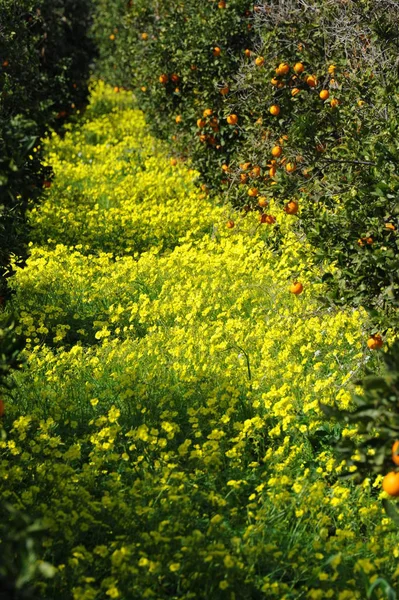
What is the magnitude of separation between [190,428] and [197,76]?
551cm

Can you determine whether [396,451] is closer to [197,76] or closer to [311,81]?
[311,81]

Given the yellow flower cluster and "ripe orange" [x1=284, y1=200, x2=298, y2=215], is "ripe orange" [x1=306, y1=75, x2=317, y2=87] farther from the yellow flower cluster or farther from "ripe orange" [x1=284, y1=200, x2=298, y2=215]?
"ripe orange" [x1=284, y1=200, x2=298, y2=215]

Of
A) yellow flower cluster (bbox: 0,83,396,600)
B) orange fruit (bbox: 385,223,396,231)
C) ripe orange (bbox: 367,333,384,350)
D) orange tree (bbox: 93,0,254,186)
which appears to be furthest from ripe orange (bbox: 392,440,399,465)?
orange tree (bbox: 93,0,254,186)

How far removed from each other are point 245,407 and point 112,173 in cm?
638

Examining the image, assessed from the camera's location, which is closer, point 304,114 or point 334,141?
point 304,114

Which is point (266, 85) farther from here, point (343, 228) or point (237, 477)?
point (237, 477)

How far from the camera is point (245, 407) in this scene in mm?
5008

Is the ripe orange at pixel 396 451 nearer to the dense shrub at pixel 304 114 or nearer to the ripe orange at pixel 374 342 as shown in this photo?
the dense shrub at pixel 304 114

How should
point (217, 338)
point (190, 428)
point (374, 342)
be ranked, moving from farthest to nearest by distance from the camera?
point (217, 338) → point (374, 342) → point (190, 428)

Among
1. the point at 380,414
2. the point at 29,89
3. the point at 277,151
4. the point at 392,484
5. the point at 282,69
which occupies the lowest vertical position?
the point at 392,484

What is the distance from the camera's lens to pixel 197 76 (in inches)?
374

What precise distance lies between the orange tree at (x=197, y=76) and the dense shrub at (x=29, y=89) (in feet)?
4.22

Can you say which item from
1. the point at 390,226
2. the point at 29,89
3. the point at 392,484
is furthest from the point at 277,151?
the point at 29,89

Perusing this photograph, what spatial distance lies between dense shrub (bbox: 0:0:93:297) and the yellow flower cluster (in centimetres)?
81
